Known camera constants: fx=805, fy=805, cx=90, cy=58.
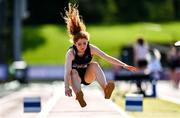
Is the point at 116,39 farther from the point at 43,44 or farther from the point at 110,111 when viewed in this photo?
the point at 110,111

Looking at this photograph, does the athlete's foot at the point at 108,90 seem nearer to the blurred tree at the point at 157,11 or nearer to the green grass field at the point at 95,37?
the green grass field at the point at 95,37

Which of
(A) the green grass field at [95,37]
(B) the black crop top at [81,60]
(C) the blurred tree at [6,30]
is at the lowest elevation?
(A) the green grass field at [95,37]

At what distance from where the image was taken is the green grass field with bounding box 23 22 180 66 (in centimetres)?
9194

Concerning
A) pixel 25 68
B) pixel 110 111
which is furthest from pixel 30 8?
pixel 110 111

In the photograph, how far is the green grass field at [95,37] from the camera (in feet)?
302

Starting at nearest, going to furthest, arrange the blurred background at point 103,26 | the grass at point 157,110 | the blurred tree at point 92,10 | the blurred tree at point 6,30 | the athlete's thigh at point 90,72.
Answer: the athlete's thigh at point 90,72 → the grass at point 157,110 → the blurred tree at point 6,30 → the blurred background at point 103,26 → the blurred tree at point 92,10

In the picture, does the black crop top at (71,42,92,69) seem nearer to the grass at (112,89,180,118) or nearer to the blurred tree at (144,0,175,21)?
the grass at (112,89,180,118)

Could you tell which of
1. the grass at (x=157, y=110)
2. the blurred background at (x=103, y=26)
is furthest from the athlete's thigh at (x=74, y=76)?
the blurred background at (x=103, y=26)

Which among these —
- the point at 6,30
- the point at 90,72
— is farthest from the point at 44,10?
the point at 90,72

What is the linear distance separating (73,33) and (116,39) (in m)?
84.5

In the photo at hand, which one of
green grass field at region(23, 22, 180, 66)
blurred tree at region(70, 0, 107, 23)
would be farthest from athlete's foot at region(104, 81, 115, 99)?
blurred tree at region(70, 0, 107, 23)

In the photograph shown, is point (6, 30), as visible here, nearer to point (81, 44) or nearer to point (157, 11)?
point (81, 44)

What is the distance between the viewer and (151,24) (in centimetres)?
10262

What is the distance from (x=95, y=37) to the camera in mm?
99750
